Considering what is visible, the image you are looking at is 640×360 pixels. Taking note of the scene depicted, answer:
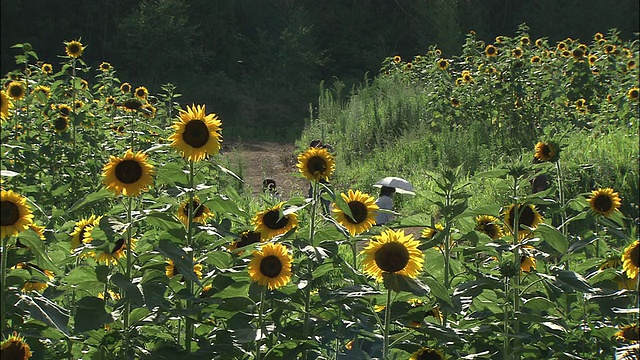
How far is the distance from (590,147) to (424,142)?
107 inches

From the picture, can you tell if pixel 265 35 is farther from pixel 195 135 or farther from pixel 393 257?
pixel 393 257

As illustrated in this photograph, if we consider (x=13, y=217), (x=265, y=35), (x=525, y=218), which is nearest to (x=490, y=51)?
(x=525, y=218)

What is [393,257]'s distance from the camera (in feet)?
7.09

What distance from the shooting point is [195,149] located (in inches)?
96.0

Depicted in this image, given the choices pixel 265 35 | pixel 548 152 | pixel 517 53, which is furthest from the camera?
pixel 265 35

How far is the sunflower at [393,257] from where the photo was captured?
216cm

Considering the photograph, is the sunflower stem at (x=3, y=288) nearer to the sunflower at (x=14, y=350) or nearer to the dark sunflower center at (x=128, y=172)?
the sunflower at (x=14, y=350)

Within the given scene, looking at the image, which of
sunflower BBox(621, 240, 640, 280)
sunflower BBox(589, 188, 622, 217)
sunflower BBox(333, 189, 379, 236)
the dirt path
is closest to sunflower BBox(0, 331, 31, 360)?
sunflower BBox(333, 189, 379, 236)

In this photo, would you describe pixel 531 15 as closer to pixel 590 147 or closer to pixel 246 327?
pixel 590 147

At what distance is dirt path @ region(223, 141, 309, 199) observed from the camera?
997cm

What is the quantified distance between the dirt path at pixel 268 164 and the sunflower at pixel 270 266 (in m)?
6.31

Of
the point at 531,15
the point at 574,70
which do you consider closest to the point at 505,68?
the point at 574,70

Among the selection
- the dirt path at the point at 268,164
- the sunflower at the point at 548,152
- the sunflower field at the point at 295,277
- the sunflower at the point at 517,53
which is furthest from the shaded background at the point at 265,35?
the sunflower field at the point at 295,277

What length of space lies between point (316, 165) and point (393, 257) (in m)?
0.47
